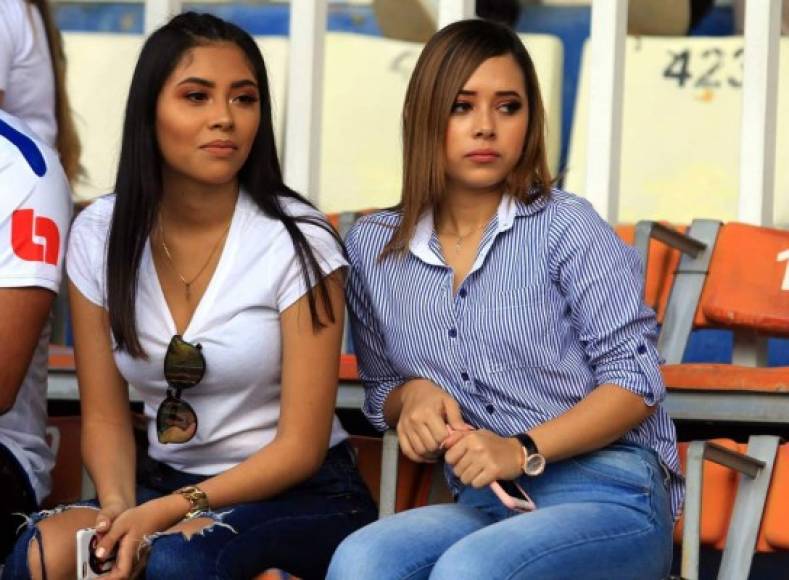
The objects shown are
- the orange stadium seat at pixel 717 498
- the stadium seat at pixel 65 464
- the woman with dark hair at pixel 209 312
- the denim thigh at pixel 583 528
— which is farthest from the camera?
the stadium seat at pixel 65 464

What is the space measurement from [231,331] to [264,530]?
0.36 metres

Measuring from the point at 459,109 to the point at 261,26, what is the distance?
10.8 feet

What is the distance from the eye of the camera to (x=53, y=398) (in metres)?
3.77

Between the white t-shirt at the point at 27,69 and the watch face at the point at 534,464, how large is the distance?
1.36m

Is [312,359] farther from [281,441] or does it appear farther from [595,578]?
[595,578]

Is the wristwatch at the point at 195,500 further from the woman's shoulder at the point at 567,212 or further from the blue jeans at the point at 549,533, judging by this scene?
the woman's shoulder at the point at 567,212

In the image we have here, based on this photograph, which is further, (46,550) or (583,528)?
(46,550)

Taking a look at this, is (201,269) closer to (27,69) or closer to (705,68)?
(27,69)

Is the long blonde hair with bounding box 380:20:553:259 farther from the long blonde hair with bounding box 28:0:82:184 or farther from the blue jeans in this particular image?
the long blonde hair with bounding box 28:0:82:184

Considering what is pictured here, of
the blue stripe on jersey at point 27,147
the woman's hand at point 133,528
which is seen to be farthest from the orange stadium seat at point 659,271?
the woman's hand at point 133,528

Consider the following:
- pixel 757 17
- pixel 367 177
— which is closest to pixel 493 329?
pixel 757 17

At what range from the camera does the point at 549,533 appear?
9.21ft

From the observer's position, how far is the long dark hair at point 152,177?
3.16m

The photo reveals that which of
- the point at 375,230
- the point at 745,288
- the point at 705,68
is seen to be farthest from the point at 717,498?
the point at 705,68
